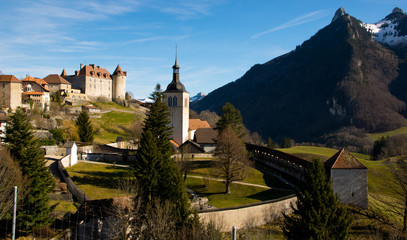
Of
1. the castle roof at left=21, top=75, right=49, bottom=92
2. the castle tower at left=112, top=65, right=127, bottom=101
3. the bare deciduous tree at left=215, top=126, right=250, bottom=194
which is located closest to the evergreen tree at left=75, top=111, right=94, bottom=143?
the castle roof at left=21, top=75, right=49, bottom=92

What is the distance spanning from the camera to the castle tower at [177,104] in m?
54.8

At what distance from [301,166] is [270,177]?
4082 millimetres

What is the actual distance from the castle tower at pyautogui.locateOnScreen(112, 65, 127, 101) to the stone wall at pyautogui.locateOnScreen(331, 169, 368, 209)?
72957 mm

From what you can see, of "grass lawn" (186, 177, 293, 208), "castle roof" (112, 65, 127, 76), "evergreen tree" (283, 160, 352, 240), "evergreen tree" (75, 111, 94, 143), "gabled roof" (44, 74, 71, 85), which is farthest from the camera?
"castle roof" (112, 65, 127, 76)

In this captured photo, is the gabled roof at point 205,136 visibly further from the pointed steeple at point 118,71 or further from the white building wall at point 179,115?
the pointed steeple at point 118,71

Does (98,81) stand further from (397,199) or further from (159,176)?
(397,199)

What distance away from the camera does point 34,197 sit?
74.3ft

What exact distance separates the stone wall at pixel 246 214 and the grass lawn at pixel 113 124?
39243mm

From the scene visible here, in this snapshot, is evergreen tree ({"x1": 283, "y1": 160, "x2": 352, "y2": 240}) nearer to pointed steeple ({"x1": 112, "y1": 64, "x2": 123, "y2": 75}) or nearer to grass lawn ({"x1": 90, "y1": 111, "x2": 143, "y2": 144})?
grass lawn ({"x1": 90, "y1": 111, "x2": 143, "y2": 144})

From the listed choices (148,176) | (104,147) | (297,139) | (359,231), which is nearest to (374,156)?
(359,231)

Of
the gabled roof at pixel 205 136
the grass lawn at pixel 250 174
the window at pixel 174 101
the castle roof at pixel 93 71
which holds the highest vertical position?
the castle roof at pixel 93 71

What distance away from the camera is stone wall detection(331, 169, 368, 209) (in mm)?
31125

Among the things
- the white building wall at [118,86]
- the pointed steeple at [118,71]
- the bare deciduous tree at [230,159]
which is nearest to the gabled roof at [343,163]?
the bare deciduous tree at [230,159]

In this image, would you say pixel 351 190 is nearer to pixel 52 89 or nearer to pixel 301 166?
pixel 301 166
